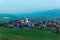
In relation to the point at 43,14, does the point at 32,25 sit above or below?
below

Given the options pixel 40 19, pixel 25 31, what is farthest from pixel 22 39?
pixel 40 19

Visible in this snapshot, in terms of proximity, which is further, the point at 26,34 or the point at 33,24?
the point at 33,24

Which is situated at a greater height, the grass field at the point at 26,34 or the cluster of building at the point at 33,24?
the cluster of building at the point at 33,24

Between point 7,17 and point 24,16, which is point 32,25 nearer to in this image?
point 24,16

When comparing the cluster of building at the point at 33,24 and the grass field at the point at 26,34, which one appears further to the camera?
the cluster of building at the point at 33,24
